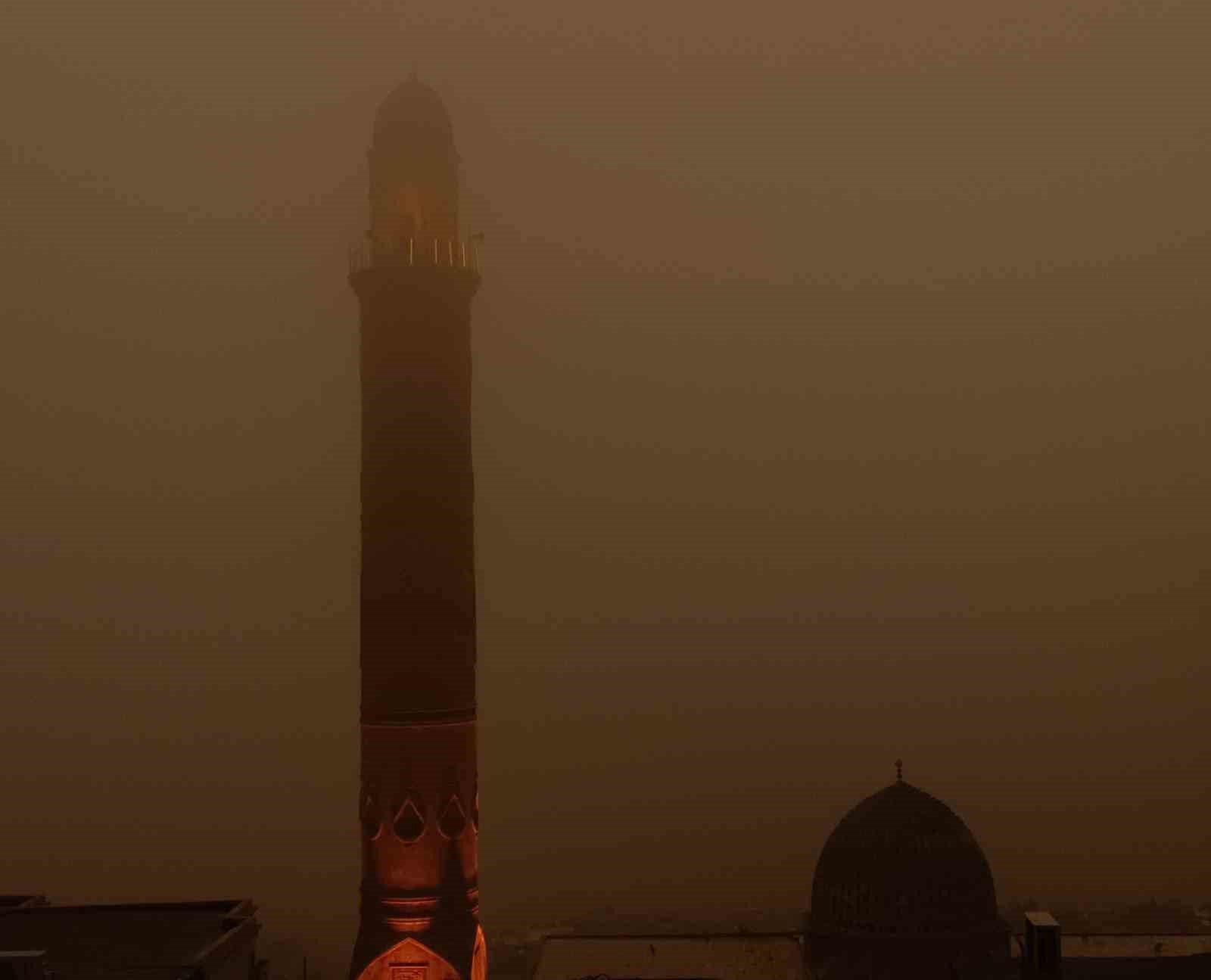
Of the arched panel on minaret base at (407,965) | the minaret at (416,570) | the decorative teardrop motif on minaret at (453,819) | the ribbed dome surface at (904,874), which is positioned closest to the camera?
the arched panel on minaret base at (407,965)

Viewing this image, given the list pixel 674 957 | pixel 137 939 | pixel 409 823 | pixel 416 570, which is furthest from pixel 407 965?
pixel 674 957

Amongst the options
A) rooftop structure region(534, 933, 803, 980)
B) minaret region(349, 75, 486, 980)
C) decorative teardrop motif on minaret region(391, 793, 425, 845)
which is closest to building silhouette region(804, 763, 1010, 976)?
rooftop structure region(534, 933, 803, 980)

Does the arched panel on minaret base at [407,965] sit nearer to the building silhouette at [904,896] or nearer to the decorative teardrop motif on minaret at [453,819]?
the decorative teardrop motif on minaret at [453,819]

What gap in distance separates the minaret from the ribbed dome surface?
23.4 ft

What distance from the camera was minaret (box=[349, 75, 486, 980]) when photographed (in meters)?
24.1

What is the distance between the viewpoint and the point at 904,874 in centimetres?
2748

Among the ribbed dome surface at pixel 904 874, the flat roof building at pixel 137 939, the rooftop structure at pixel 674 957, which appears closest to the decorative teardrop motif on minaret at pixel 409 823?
the flat roof building at pixel 137 939

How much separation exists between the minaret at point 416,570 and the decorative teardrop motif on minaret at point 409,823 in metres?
0.02

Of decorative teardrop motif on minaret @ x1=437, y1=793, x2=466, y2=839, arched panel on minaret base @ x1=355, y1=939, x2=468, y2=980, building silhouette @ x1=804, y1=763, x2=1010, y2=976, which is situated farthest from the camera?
building silhouette @ x1=804, y1=763, x2=1010, y2=976

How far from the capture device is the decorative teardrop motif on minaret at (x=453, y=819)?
79.7 ft

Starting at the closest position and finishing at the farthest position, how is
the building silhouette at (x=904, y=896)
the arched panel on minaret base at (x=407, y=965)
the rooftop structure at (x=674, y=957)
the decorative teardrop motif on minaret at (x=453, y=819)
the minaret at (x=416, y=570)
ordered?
the arched panel on minaret base at (x=407, y=965) → the minaret at (x=416, y=570) → the decorative teardrop motif on minaret at (x=453, y=819) → the building silhouette at (x=904, y=896) → the rooftop structure at (x=674, y=957)

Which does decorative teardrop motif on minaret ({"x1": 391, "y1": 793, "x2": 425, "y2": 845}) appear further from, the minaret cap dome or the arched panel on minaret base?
the minaret cap dome

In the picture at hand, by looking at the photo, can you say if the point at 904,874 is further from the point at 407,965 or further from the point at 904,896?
the point at 407,965

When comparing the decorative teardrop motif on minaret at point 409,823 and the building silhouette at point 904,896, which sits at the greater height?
the decorative teardrop motif on minaret at point 409,823
